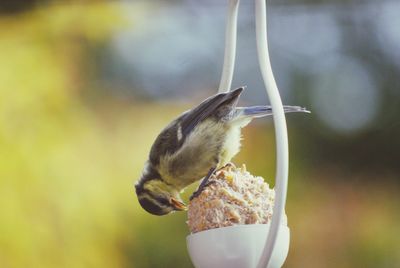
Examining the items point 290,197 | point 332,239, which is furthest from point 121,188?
point 332,239

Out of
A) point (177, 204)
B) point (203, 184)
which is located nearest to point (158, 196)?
point (177, 204)

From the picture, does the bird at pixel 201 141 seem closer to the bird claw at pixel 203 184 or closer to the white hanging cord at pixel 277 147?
the bird claw at pixel 203 184

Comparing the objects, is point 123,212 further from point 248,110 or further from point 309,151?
point 248,110

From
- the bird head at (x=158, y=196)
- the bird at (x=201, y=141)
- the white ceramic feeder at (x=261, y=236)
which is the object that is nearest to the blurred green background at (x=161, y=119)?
the bird head at (x=158, y=196)

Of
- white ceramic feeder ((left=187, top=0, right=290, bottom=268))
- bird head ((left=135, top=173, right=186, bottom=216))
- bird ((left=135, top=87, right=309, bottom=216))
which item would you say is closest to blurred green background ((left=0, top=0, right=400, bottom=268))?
bird head ((left=135, top=173, right=186, bottom=216))

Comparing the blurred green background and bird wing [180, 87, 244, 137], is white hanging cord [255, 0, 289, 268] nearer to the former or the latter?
bird wing [180, 87, 244, 137]

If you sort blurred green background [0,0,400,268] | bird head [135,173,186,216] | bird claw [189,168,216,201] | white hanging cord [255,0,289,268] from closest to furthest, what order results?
1. white hanging cord [255,0,289,268]
2. bird claw [189,168,216,201]
3. bird head [135,173,186,216]
4. blurred green background [0,0,400,268]
